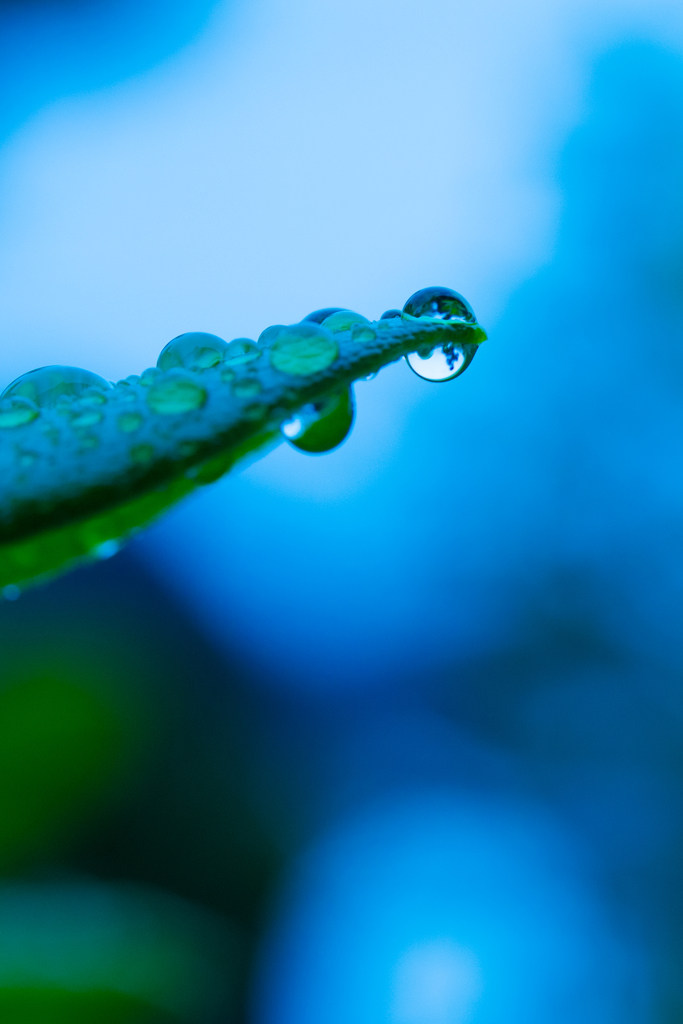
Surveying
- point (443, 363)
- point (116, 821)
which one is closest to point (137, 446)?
point (443, 363)

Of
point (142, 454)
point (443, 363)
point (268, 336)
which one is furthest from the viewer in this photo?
point (443, 363)

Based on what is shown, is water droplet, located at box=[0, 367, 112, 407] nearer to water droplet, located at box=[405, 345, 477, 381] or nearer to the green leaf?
the green leaf

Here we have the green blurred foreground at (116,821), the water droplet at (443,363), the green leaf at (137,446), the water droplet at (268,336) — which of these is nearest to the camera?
the green leaf at (137,446)

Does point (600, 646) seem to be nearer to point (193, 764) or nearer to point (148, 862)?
point (193, 764)

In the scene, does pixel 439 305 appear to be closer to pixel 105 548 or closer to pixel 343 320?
pixel 343 320

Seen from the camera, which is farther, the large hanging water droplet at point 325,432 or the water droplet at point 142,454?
the large hanging water droplet at point 325,432

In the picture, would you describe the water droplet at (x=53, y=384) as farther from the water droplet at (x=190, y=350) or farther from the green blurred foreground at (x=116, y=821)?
the green blurred foreground at (x=116, y=821)

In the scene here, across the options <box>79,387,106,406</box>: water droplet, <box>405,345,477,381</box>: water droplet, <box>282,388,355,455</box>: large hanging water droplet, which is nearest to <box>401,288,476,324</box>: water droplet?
<box>405,345,477,381</box>: water droplet

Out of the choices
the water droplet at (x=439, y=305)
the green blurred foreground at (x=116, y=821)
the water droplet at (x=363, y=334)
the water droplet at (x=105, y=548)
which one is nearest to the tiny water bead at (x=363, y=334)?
the water droplet at (x=363, y=334)
